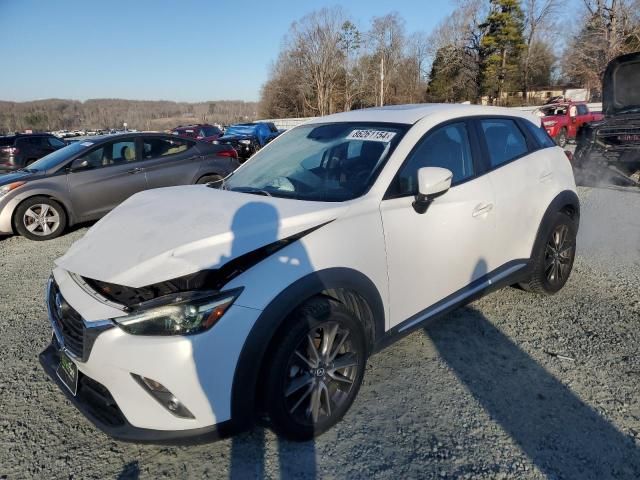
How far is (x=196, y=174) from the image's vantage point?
7.96 metres

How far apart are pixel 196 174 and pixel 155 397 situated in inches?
250

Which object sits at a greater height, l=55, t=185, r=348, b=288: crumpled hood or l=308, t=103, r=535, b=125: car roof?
l=308, t=103, r=535, b=125: car roof

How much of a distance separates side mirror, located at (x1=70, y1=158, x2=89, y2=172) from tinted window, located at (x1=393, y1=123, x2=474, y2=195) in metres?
6.05

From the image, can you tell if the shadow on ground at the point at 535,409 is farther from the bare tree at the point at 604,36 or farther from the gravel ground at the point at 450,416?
the bare tree at the point at 604,36

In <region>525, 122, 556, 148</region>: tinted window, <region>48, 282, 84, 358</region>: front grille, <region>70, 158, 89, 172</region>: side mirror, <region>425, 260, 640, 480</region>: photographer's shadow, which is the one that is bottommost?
<region>425, 260, 640, 480</region>: photographer's shadow

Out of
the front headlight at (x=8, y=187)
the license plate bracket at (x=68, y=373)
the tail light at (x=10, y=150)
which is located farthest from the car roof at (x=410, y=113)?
the tail light at (x=10, y=150)

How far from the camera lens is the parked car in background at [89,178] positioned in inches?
265

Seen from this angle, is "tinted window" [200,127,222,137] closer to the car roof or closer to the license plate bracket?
the car roof

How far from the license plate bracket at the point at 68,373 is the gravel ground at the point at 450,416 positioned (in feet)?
1.24

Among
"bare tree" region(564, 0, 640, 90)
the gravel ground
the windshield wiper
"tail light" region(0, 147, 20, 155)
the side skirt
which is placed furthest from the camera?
"bare tree" region(564, 0, 640, 90)

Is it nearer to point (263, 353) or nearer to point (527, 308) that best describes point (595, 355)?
point (527, 308)

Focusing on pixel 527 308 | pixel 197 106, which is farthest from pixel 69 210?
pixel 197 106

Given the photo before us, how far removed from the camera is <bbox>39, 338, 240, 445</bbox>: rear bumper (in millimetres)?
2055

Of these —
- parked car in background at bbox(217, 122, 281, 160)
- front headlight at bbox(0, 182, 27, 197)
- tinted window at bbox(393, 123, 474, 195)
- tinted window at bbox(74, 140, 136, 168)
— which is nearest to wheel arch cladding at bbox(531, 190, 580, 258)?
tinted window at bbox(393, 123, 474, 195)
